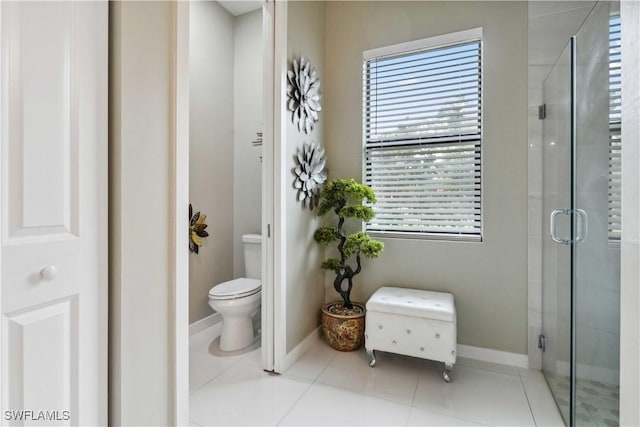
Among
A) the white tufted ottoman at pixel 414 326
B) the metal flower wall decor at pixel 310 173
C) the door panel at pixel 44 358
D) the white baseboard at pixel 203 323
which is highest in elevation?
the metal flower wall decor at pixel 310 173

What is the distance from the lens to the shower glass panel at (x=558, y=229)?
5.58 feet

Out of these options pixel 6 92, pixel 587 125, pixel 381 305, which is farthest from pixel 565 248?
pixel 6 92

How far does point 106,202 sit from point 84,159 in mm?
152

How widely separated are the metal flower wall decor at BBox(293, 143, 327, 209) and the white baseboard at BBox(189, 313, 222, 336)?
135 cm

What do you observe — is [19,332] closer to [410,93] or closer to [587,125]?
[587,125]

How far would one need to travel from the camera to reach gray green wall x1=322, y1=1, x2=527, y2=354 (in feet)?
7.13

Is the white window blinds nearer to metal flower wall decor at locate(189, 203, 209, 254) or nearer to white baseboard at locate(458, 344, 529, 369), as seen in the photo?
white baseboard at locate(458, 344, 529, 369)

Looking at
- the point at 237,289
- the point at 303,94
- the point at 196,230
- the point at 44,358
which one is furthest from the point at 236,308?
the point at 303,94

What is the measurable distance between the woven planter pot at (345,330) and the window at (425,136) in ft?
2.35

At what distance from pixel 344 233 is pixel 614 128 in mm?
1724

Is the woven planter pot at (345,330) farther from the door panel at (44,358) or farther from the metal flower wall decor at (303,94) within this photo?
the door panel at (44,358)

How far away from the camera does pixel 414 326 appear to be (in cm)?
204

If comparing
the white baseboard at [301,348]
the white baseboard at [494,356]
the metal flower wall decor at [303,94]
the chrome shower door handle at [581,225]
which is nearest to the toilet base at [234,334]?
the white baseboard at [301,348]

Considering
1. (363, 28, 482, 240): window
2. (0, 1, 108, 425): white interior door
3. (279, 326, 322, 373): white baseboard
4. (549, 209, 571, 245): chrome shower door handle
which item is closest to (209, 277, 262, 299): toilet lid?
(279, 326, 322, 373): white baseboard
